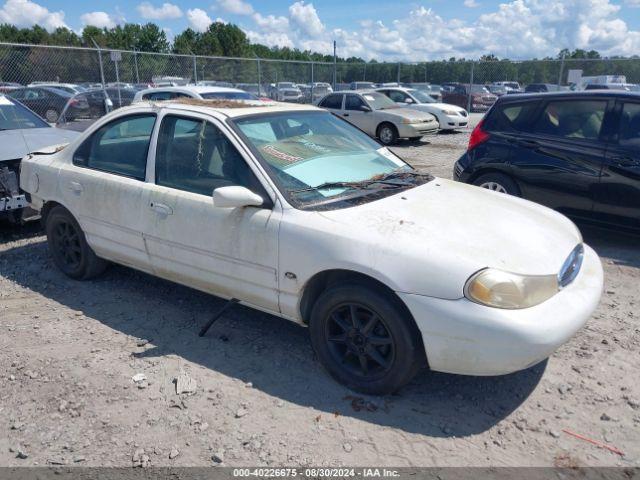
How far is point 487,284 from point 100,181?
318 cm

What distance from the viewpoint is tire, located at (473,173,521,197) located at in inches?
248

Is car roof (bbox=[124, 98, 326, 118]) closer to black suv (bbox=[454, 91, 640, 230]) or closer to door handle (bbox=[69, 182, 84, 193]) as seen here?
door handle (bbox=[69, 182, 84, 193])

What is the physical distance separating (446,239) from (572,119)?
3870 millimetres

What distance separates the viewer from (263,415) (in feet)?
10.1

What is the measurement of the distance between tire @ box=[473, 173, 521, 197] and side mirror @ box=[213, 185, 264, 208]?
3895 mm

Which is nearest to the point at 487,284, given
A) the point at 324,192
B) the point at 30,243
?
the point at 324,192

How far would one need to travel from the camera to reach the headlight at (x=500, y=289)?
9.04ft

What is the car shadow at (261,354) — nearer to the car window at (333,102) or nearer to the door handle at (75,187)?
the door handle at (75,187)

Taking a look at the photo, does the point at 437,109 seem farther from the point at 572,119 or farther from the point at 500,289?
the point at 500,289

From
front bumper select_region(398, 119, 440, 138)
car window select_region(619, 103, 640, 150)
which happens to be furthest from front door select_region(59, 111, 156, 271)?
front bumper select_region(398, 119, 440, 138)

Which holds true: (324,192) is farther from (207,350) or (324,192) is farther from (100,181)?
(100,181)

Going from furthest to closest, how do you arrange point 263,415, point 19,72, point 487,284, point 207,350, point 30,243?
point 19,72, point 30,243, point 207,350, point 263,415, point 487,284

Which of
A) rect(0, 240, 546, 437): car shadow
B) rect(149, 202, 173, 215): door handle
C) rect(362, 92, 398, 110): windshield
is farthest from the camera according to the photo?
rect(362, 92, 398, 110): windshield

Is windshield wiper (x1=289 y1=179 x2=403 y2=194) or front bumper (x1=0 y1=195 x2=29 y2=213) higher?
windshield wiper (x1=289 y1=179 x2=403 y2=194)
